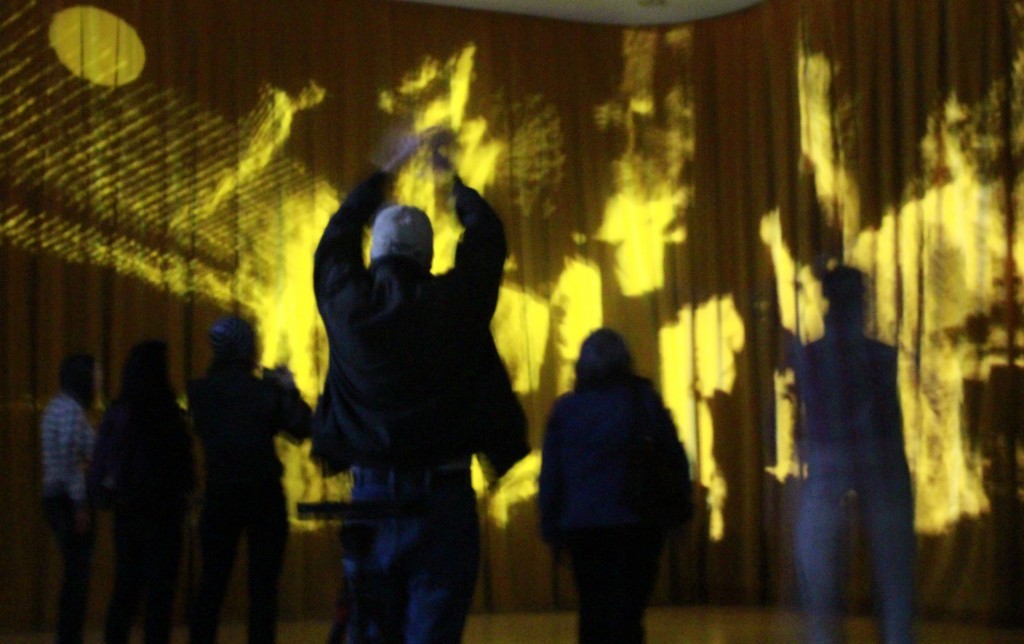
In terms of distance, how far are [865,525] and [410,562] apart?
179 cm

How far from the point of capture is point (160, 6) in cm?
744

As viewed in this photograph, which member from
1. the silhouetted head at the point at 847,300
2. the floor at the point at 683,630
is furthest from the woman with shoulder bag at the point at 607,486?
the floor at the point at 683,630

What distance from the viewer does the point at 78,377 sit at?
510 centimetres

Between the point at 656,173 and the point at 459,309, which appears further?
the point at 656,173

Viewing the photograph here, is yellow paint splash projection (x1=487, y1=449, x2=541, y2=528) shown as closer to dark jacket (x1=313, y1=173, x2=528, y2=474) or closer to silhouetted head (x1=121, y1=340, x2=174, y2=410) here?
silhouetted head (x1=121, y1=340, x2=174, y2=410)

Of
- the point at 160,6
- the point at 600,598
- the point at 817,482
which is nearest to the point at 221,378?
the point at 600,598

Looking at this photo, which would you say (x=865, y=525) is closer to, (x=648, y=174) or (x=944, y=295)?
(x=944, y=295)

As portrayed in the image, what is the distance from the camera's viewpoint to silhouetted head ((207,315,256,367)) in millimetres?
4477

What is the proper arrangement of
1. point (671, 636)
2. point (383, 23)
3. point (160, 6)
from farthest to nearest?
point (383, 23) → point (160, 6) → point (671, 636)

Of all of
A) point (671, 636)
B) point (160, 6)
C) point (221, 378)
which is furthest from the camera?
point (160, 6)

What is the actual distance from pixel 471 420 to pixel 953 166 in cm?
477

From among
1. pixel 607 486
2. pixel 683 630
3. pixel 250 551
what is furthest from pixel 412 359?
pixel 683 630

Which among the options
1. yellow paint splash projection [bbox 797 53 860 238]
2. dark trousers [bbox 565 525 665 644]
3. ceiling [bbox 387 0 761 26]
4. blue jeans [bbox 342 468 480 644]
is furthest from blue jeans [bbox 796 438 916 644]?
ceiling [bbox 387 0 761 26]

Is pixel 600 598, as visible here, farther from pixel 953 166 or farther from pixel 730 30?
pixel 730 30
